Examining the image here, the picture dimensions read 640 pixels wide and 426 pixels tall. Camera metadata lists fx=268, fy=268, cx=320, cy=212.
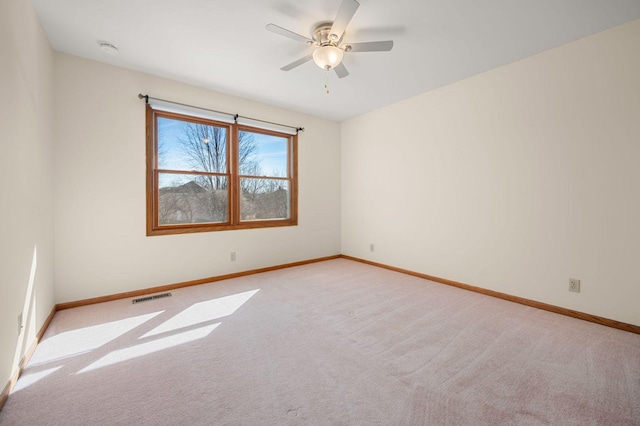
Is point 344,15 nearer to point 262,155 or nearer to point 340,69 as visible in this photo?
point 340,69

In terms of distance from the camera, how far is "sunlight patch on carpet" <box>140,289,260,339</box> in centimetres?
234

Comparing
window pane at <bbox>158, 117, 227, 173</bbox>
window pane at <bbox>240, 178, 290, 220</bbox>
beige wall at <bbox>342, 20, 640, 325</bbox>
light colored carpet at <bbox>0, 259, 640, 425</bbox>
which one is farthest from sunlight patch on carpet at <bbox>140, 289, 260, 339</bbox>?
beige wall at <bbox>342, 20, 640, 325</bbox>

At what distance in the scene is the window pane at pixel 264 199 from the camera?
13.1 ft

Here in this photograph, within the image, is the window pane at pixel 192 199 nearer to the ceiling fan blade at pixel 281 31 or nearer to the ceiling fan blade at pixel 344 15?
the ceiling fan blade at pixel 281 31

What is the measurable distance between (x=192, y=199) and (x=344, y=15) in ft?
9.01

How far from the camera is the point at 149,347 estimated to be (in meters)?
2.01

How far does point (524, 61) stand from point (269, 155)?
11.0 feet

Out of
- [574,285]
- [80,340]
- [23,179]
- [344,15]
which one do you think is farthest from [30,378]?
[574,285]

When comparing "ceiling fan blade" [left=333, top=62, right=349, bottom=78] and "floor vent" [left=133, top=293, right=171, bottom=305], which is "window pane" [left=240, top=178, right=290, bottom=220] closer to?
"floor vent" [left=133, top=293, right=171, bottom=305]

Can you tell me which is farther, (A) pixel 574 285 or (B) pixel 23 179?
(A) pixel 574 285

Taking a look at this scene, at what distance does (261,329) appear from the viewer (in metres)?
2.29

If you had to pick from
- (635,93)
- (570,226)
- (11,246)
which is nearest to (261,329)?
(11,246)

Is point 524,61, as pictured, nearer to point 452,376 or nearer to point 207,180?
point 452,376

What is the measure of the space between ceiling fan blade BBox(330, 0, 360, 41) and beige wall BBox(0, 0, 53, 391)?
1.98 meters
